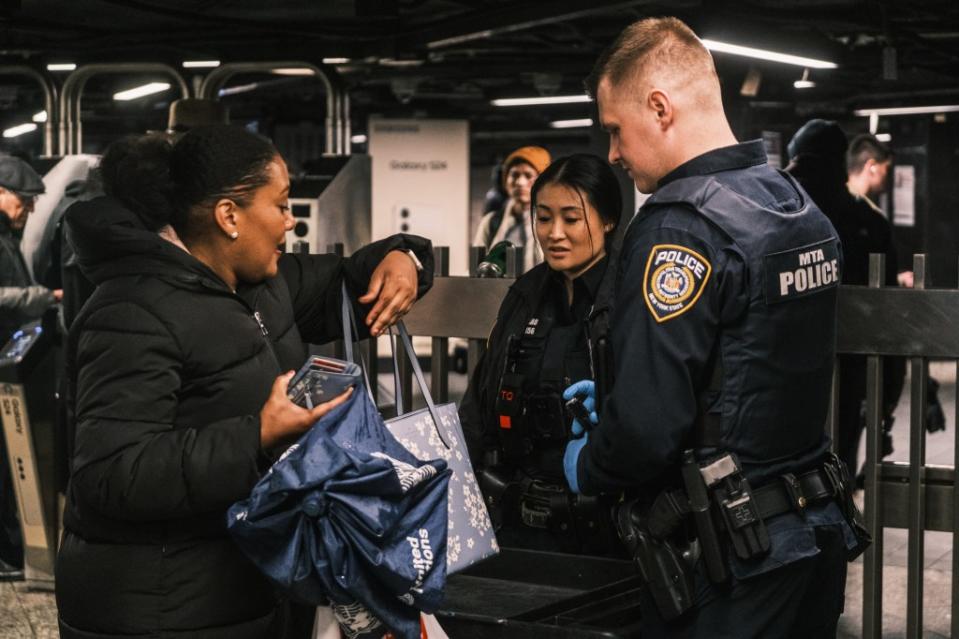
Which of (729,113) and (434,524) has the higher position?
(729,113)

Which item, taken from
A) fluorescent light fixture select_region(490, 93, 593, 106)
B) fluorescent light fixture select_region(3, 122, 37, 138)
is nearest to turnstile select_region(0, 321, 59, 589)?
fluorescent light fixture select_region(490, 93, 593, 106)

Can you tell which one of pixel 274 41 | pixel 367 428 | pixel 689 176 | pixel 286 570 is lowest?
pixel 286 570

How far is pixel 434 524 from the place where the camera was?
239 centimetres

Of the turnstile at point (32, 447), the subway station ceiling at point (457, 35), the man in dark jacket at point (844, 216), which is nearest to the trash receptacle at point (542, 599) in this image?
the man in dark jacket at point (844, 216)

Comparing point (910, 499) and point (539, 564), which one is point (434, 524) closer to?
point (539, 564)

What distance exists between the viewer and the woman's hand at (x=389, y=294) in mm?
2846

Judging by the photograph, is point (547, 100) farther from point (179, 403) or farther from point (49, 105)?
point (179, 403)

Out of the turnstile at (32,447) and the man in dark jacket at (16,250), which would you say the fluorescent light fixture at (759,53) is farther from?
the turnstile at (32,447)

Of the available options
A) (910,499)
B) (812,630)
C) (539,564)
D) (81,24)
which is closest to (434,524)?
(539,564)

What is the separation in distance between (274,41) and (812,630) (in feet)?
24.8

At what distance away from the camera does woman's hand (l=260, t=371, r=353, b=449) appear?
235 centimetres

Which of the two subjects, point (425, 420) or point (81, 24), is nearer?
point (425, 420)

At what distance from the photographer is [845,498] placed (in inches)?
104

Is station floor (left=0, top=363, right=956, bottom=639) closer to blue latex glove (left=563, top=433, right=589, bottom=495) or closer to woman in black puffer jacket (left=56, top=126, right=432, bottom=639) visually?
blue latex glove (left=563, top=433, right=589, bottom=495)
